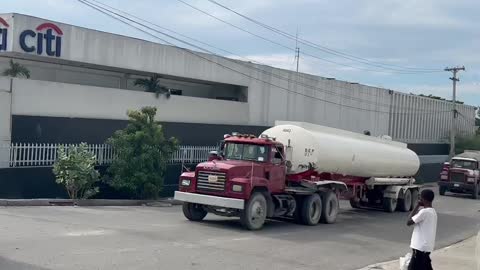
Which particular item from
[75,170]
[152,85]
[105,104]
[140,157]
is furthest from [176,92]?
[75,170]

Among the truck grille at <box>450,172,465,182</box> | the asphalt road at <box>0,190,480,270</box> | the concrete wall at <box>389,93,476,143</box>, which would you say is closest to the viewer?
the asphalt road at <box>0,190,480,270</box>

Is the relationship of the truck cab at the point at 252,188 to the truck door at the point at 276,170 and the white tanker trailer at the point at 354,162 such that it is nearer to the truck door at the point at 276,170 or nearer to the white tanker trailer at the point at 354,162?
the truck door at the point at 276,170

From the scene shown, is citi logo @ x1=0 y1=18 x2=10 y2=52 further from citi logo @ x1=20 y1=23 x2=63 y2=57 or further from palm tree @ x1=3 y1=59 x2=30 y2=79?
palm tree @ x1=3 y1=59 x2=30 y2=79

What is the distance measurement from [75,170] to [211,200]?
20.2 ft

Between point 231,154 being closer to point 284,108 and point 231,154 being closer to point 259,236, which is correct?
point 259,236

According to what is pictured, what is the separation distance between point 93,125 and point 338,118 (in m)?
22.5

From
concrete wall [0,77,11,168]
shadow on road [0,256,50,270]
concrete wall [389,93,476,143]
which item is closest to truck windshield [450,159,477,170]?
concrete wall [389,93,476,143]

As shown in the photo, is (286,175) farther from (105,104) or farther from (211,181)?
(105,104)

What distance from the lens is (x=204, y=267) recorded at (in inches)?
432

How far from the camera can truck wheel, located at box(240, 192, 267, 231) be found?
16.4 meters

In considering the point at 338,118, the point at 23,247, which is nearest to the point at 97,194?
the point at 23,247

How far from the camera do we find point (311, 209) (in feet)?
62.5

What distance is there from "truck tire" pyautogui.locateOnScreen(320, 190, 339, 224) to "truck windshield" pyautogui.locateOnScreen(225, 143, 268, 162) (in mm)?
3119

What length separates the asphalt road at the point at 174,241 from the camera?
1093 centimetres
